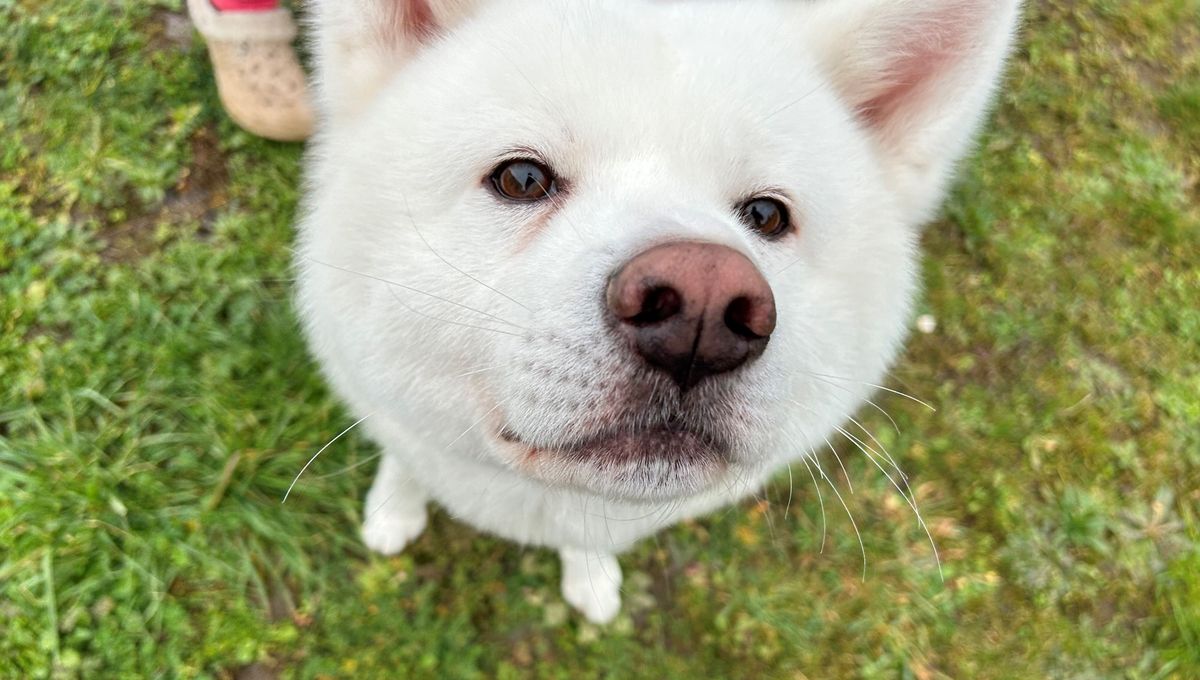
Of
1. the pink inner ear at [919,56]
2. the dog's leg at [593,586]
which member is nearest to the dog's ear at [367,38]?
the pink inner ear at [919,56]

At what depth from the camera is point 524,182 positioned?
1596 mm

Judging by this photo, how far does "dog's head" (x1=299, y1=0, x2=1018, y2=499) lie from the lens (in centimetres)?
136

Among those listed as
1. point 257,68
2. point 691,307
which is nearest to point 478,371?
point 691,307

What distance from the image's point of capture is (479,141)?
5.10 feet

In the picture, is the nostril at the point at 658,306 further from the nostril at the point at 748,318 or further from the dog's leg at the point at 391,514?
the dog's leg at the point at 391,514

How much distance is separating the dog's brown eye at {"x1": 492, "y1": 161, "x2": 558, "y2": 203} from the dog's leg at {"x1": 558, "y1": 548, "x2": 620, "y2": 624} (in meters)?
1.79

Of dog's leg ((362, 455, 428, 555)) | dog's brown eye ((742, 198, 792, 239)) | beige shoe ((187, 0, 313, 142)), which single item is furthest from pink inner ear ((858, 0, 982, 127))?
beige shoe ((187, 0, 313, 142))

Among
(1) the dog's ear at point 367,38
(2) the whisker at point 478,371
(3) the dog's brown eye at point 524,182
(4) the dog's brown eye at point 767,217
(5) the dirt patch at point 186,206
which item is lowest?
(5) the dirt patch at point 186,206

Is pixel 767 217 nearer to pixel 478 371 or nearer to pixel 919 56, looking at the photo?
pixel 919 56

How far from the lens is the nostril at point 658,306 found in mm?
1218

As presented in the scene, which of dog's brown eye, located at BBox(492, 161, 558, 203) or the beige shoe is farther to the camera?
the beige shoe

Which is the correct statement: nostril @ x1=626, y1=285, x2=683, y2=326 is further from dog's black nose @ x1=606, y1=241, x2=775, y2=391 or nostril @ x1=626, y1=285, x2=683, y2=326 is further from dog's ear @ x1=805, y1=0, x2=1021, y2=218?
dog's ear @ x1=805, y1=0, x2=1021, y2=218

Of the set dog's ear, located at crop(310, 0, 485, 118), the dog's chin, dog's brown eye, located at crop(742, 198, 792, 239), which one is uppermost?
dog's ear, located at crop(310, 0, 485, 118)

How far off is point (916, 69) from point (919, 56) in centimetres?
4
